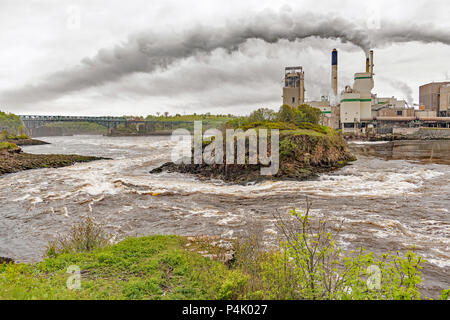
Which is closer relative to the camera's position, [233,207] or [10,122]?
[233,207]

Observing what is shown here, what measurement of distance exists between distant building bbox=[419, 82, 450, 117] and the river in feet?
353

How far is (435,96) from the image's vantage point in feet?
394

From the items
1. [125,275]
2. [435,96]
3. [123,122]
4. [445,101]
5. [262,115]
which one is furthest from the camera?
[123,122]

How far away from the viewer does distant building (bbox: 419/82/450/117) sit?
111m

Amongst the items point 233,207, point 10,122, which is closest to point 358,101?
point 233,207

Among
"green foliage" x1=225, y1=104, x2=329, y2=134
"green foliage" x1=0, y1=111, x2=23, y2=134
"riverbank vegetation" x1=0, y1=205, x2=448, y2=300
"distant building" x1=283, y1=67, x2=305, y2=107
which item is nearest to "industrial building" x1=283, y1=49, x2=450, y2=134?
"distant building" x1=283, y1=67, x2=305, y2=107

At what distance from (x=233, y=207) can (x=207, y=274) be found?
380 inches

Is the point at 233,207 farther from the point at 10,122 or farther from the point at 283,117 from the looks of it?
the point at 10,122

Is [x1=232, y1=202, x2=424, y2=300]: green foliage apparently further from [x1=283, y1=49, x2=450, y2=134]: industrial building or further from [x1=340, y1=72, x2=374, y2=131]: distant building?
[x1=340, y1=72, x2=374, y2=131]: distant building

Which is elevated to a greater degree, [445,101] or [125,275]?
[445,101]

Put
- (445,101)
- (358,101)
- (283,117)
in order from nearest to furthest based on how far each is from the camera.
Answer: (283,117) < (358,101) < (445,101)
